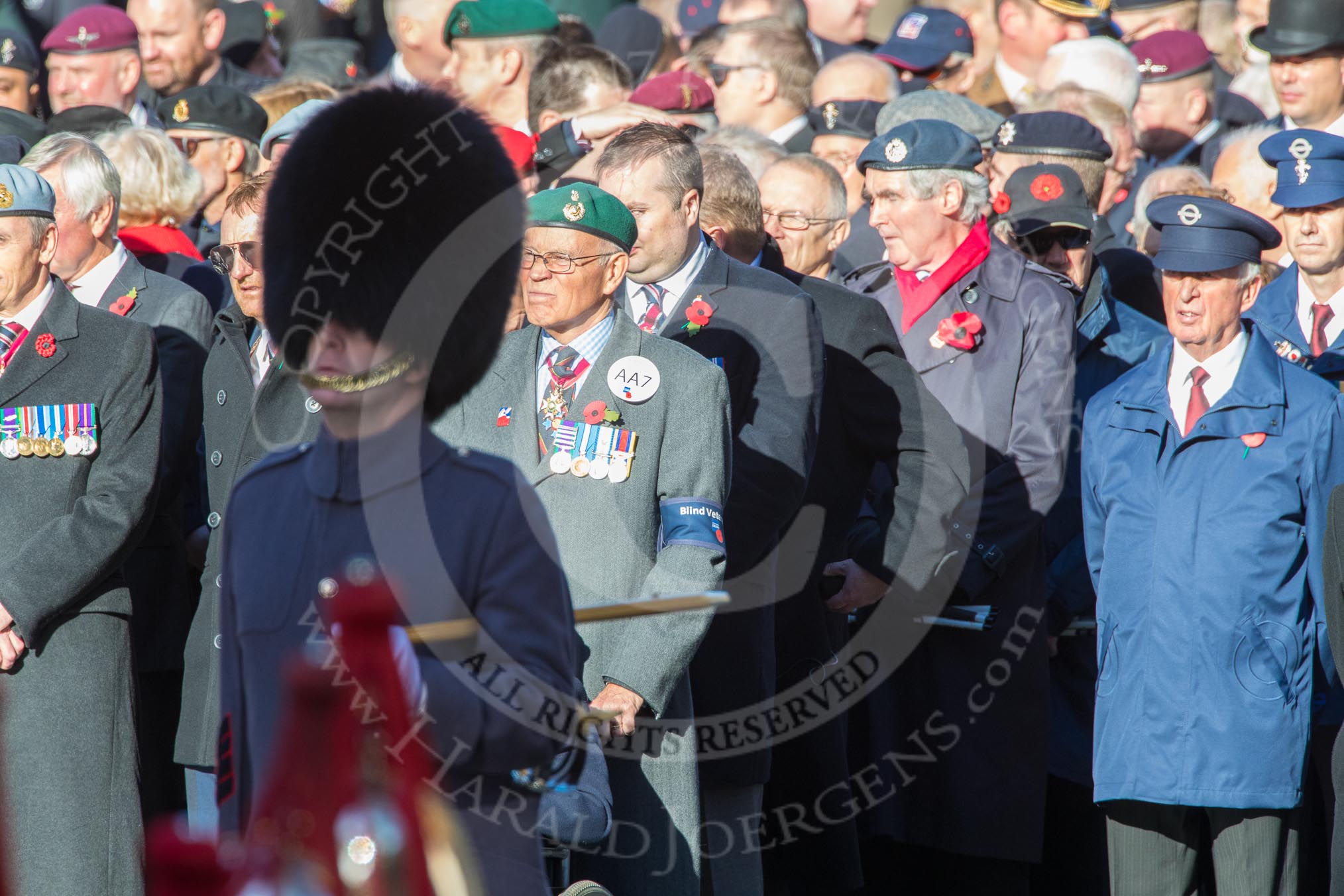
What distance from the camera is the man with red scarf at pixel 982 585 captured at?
582cm

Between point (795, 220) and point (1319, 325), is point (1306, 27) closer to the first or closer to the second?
point (1319, 325)

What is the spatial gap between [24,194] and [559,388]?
73.9 inches

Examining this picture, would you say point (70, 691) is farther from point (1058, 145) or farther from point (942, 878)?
point (1058, 145)

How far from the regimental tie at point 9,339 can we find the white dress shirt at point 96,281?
0.69 meters

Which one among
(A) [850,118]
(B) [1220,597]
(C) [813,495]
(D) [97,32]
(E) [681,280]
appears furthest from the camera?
(D) [97,32]

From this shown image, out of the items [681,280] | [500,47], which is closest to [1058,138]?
[681,280]

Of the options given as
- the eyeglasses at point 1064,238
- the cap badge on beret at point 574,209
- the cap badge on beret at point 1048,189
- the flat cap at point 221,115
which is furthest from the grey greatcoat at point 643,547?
the flat cap at point 221,115

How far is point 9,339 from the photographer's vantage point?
5.39 metres

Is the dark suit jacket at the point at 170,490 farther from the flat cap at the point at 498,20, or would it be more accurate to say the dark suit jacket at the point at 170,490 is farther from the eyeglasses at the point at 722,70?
the eyeglasses at the point at 722,70

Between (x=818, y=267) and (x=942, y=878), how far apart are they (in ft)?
7.40

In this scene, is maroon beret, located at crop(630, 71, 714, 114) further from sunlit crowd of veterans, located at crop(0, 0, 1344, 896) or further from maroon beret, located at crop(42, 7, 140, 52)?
maroon beret, located at crop(42, 7, 140, 52)

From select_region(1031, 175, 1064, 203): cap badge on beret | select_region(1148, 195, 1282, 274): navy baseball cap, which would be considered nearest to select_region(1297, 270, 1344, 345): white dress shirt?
select_region(1148, 195, 1282, 274): navy baseball cap

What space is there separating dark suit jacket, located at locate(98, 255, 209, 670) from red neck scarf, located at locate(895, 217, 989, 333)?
239 cm

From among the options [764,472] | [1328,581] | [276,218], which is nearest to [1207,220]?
[1328,581]
